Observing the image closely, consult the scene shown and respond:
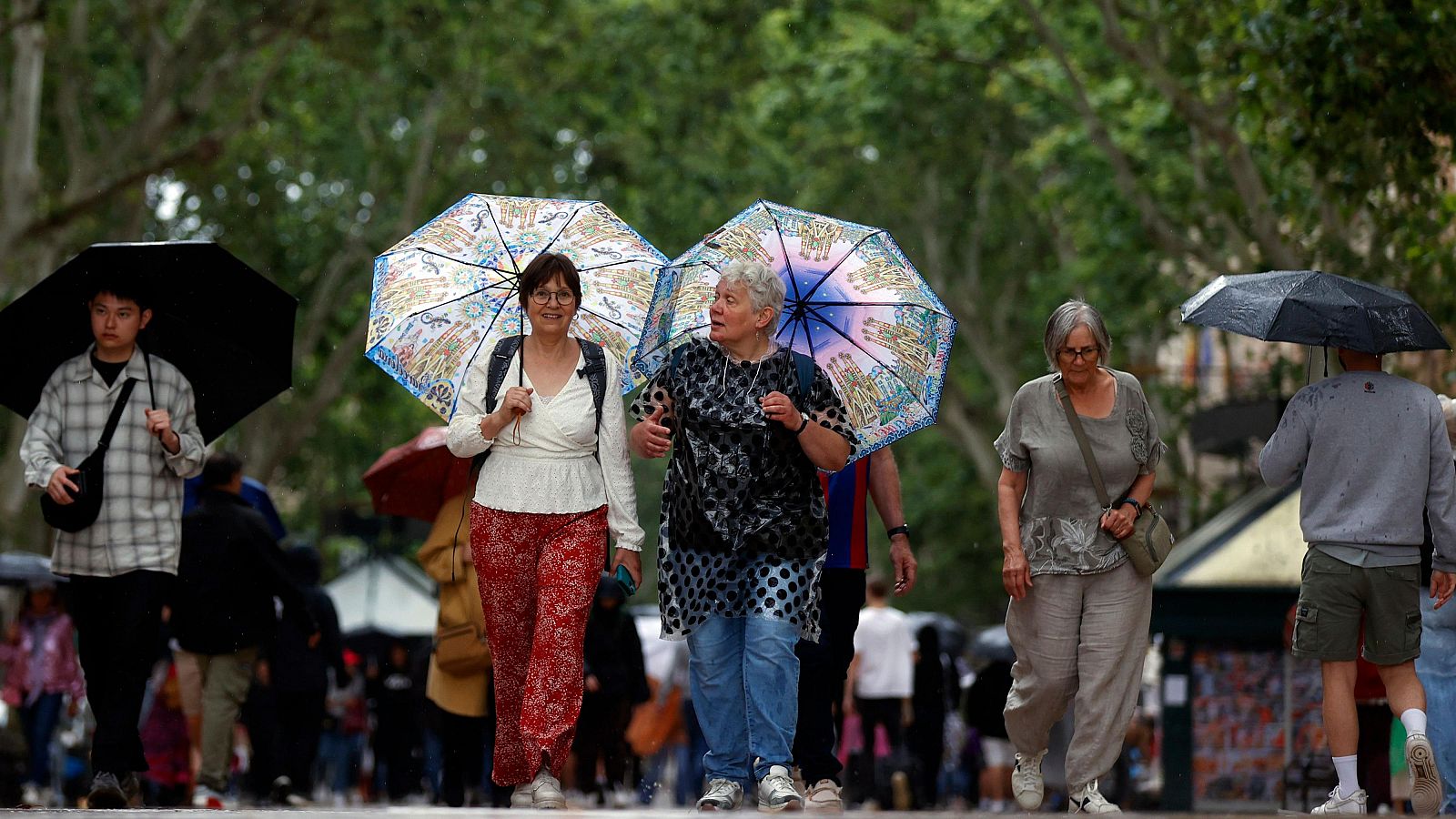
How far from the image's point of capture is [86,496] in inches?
327

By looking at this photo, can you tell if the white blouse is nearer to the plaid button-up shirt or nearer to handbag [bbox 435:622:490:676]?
the plaid button-up shirt

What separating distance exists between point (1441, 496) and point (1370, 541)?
326 millimetres

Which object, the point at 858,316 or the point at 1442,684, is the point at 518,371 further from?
the point at 1442,684

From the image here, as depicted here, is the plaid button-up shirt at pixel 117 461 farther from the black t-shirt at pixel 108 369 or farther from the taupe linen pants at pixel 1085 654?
the taupe linen pants at pixel 1085 654

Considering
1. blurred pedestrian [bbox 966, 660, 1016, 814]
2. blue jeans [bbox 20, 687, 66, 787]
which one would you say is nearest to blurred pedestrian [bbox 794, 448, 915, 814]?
blue jeans [bbox 20, 687, 66, 787]

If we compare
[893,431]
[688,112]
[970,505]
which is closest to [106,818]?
[893,431]

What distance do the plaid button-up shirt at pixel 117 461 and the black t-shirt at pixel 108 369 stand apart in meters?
0.02

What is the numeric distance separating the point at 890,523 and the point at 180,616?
4.07 m

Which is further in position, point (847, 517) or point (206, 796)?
point (206, 796)

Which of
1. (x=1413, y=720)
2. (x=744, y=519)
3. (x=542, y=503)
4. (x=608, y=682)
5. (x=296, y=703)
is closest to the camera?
(x=744, y=519)

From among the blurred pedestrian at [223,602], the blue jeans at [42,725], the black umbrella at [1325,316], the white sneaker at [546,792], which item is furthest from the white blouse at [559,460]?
the blue jeans at [42,725]

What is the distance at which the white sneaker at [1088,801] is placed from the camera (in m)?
7.67

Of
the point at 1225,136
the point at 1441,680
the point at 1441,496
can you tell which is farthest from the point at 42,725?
the point at 1225,136

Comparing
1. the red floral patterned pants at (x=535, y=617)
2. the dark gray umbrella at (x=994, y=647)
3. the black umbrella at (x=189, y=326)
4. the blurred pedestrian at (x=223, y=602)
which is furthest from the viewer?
the dark gray umbrella at (x=994, y=647)
